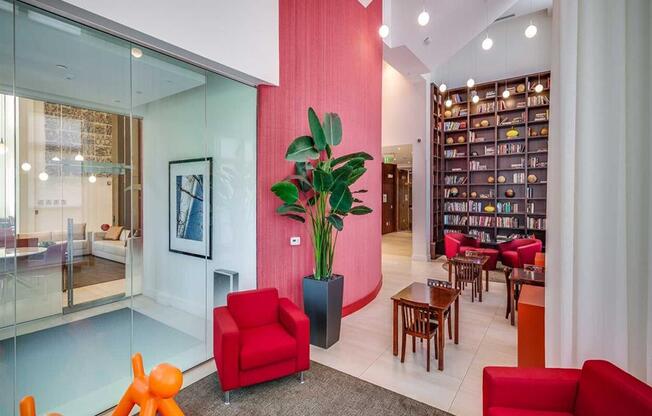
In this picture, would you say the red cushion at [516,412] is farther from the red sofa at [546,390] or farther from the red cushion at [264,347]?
the red cushion at [264,347]

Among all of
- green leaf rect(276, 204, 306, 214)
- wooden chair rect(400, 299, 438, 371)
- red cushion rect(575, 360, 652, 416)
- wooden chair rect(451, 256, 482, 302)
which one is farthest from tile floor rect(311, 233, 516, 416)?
green leaf rect(276, 204, 306, 214)

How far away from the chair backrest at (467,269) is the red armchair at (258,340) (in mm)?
3230

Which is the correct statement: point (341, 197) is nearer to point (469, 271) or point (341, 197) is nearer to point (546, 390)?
point (546, 390)

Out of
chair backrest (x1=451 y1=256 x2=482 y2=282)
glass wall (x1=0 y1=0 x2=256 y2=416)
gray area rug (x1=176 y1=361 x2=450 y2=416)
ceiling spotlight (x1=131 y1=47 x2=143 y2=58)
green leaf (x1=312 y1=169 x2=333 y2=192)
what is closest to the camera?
glass wall (x1=0 y1=0 x2=256 y2=416)

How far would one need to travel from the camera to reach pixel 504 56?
26.6 ft

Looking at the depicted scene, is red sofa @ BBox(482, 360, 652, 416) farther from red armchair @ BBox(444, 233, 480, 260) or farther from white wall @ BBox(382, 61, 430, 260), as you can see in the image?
white wall @ BBox(382, 61, 430, 260)

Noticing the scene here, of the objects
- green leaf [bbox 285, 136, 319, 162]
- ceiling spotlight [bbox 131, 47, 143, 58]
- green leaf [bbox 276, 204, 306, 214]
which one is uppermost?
ceiling spotlight [bbox 131, 47, 143, 58]

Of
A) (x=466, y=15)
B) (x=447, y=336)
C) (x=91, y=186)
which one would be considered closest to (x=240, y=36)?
(x=91, y=186)

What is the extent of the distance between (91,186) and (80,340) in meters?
1.25

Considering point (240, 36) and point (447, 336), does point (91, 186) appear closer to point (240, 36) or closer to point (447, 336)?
point (240, 36)

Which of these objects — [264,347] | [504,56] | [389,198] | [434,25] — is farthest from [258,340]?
[389,198]

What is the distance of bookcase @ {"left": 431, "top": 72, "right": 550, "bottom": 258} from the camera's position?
295 inches

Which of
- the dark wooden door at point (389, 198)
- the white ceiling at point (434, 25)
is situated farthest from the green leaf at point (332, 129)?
the dark wooden door at point (389, 198)

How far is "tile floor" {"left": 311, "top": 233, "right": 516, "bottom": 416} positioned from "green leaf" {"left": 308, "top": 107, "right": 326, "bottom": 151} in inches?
88.1
